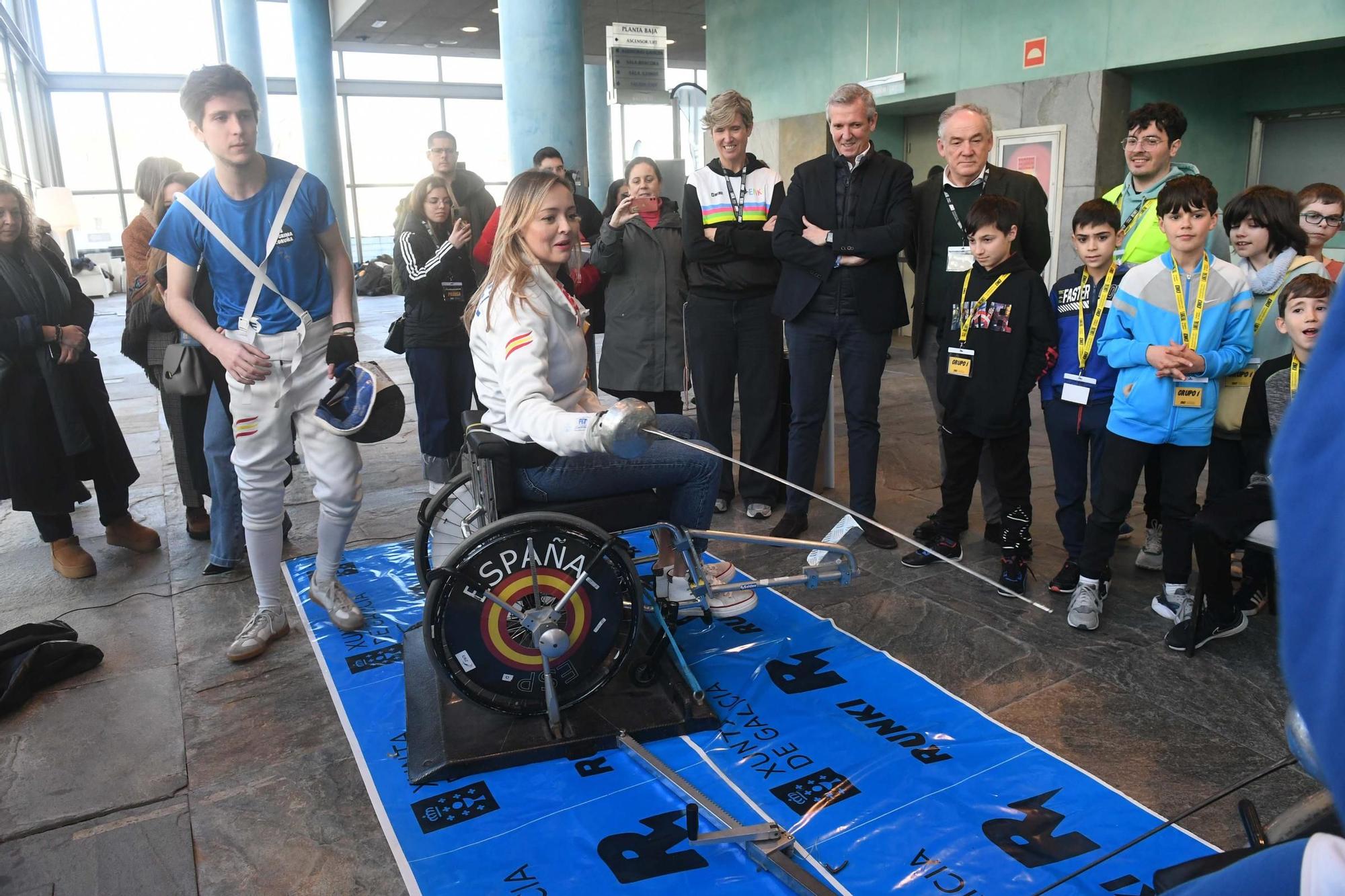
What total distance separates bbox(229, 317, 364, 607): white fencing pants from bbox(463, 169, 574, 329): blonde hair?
720mm

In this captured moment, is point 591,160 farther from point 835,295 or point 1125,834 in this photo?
point 1125,834

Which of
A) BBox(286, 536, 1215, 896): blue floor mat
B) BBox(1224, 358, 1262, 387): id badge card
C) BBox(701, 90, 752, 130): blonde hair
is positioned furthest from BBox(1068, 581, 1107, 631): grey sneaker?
BBox(701, 90, 752, 130): blonde hair

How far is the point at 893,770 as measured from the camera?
7.42ft

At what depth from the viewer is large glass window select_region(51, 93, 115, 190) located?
60.2 ft

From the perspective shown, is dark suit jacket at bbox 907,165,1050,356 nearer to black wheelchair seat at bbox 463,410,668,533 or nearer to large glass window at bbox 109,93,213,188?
black wheelchair seat at bbox 463,410,668,533

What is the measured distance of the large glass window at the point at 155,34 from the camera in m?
17.8

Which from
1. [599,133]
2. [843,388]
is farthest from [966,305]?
[599,133]

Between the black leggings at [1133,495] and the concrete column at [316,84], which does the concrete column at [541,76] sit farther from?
the concrete column at [316,84]

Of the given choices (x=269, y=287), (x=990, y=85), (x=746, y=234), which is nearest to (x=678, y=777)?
(x=269, y=287)

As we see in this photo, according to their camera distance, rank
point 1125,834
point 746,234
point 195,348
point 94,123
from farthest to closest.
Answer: point 94,123
point 746,234
point 195,348
point 1125,834

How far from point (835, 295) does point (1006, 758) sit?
6.36ft

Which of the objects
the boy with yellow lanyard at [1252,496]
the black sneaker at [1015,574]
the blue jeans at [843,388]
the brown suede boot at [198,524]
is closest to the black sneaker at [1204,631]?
the boy with yellow lanyard at [1252,496]

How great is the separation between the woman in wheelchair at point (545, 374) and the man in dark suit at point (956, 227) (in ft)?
4.75

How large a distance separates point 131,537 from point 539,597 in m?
2.53
